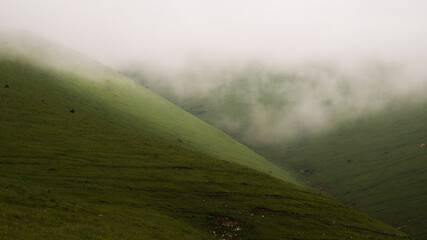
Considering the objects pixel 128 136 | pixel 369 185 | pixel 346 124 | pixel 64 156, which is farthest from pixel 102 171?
pixel 346 124

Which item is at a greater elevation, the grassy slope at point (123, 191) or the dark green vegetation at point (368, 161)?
the dark green vegetation at point (368, 161)

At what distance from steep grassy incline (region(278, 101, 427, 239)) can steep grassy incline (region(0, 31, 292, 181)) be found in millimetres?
24046

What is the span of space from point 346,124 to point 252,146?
202ft

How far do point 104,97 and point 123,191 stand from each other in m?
74.5

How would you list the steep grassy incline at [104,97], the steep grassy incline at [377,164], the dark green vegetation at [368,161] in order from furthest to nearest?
the dark green vegetation at [368,161]
the steep grassy incline at [104,97]
the steep grassy incline at [377,164]

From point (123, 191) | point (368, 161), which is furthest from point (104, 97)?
point (368, 161)

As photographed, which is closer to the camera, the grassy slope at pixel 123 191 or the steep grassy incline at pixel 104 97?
the grassy slope at pixel 123 191

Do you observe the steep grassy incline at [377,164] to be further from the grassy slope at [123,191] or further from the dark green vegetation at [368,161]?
the grassy slope at [123,191]

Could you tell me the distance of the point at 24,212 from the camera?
30375 mm

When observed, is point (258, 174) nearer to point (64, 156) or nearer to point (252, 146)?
point (64, 156)

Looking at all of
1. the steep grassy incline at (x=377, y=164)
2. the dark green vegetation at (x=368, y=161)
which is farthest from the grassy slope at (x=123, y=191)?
the dark green vegetation at (x=368, y=161)

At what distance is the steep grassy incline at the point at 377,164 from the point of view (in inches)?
4050

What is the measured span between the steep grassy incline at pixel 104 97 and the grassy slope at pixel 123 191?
19.6 feet

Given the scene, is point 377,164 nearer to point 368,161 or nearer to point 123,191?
point 368,161
